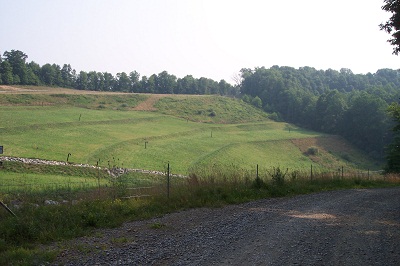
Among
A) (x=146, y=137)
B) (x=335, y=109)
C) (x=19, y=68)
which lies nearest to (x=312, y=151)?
(x=146, y=137)

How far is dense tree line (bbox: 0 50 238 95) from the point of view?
373 ft

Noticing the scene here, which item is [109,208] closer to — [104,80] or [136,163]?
[136,163]

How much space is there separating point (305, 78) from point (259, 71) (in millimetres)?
33609

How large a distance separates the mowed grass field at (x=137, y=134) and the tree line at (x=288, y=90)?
17055 millimetres

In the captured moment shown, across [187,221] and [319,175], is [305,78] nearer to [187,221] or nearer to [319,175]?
[319,175]

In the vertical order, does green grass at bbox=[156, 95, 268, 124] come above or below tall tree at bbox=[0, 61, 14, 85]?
below

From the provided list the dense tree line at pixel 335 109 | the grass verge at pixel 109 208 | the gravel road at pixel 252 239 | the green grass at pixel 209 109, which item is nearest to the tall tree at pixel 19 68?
the green grass at pixel 209 109

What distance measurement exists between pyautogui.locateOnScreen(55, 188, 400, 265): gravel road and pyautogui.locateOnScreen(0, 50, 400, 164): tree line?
200 feet

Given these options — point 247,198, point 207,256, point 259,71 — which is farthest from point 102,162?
point 259,71

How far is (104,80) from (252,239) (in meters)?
142

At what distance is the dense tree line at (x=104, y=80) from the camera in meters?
114

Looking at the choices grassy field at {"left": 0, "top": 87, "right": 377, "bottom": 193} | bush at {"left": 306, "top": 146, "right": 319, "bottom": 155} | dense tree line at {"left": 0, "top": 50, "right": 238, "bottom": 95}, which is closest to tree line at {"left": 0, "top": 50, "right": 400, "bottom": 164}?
dense tree line at {"left": 0, "top": 50, "right": 238, "bottom": 95}

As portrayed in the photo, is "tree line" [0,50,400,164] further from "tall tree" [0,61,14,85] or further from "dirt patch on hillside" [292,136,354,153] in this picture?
"dirt patch on hillside" [292,136,354,153]

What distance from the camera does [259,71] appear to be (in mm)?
167875
